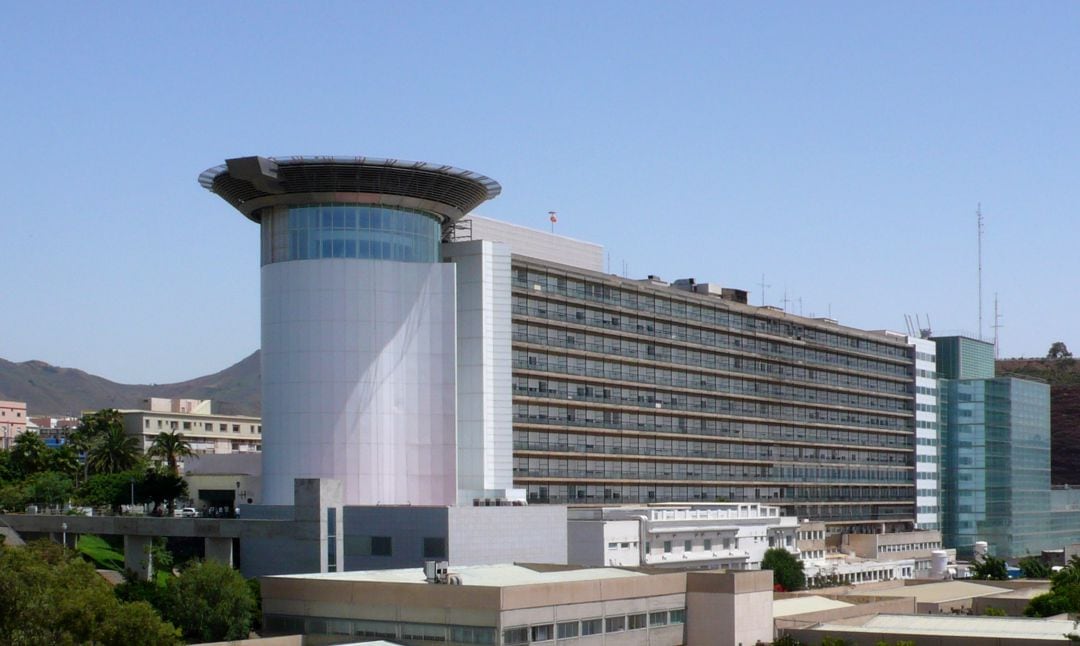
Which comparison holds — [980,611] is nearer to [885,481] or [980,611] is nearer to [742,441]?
[742,441]

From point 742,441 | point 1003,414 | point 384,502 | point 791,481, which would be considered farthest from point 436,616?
point 1003,414

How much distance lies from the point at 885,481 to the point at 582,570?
112m

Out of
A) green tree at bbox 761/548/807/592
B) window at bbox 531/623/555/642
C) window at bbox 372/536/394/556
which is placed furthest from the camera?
green tree at bbox 761/548/807/592

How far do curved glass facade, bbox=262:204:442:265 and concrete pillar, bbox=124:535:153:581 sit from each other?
76.6 feet

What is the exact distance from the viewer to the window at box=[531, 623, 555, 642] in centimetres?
6712

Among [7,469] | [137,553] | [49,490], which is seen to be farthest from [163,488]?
[7,469]

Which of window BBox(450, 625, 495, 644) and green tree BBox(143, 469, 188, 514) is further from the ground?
green tree BBox(143, 469, 188, 514)

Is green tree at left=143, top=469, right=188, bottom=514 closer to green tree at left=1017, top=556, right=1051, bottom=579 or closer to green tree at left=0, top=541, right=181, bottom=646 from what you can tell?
green tree at left=0, top=541, right=181, bottom=646

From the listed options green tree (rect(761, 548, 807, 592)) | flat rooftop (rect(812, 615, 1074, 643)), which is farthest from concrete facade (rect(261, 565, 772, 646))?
green tree (rect(761, 548, 807, 592))

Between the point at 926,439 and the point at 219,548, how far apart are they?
393 feet

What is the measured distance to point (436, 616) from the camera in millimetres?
67125

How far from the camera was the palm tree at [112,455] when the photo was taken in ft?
556

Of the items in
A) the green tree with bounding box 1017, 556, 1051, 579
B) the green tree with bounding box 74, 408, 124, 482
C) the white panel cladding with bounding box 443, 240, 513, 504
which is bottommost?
the green tree with bounding box 1017, 556, 1051, 579

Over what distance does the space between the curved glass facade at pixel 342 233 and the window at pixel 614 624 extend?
4350cm
